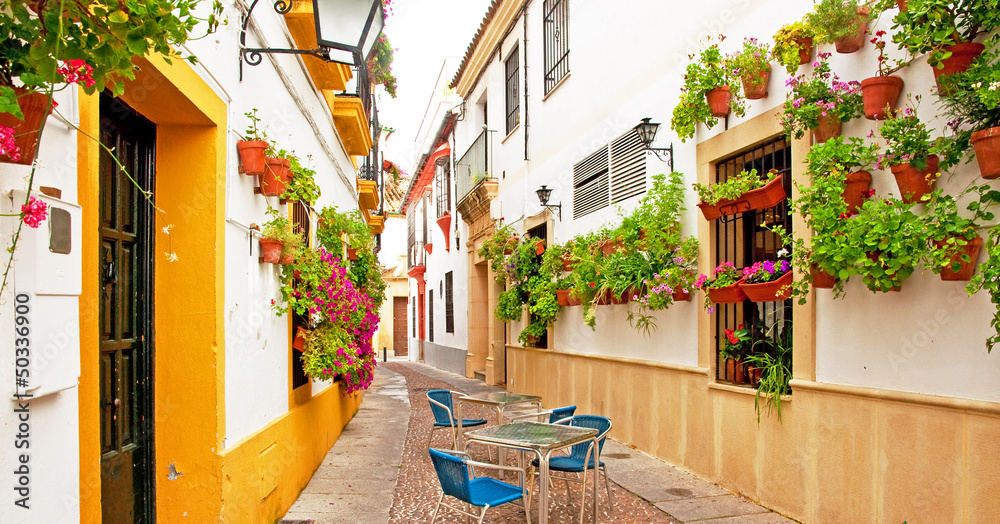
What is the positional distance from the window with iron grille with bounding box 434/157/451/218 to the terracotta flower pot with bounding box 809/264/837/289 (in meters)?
16.4

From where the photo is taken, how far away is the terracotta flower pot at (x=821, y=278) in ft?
15.5

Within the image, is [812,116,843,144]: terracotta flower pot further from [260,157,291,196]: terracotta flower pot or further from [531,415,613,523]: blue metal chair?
[260,157,291,196]: terracotta flower pot

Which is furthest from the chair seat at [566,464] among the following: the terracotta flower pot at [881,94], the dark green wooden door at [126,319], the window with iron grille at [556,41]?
the window with iron grille at [556,41]

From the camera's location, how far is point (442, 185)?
2225 centimetres

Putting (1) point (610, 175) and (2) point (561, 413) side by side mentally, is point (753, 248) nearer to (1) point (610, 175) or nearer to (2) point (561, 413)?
(2) point (561, 413)

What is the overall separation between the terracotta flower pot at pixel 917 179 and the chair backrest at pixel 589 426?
8.34ft

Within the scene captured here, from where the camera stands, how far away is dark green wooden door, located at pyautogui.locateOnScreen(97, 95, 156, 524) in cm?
358

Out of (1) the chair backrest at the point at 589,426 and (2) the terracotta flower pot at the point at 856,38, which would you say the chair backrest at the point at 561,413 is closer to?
(1) the chair backrest at the point at 589,426

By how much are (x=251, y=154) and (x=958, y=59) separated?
4.16 metres

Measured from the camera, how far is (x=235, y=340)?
4.53 meters

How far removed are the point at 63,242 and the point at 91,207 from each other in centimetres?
38

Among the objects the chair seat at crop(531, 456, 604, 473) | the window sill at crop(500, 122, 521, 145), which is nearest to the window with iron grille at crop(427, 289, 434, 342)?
the window sill at crop(500, 122, 521, 145)

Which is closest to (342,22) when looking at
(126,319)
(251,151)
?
(251,151)

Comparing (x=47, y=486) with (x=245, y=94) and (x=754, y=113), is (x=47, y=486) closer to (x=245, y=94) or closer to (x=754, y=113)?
(x=245, y=94)
